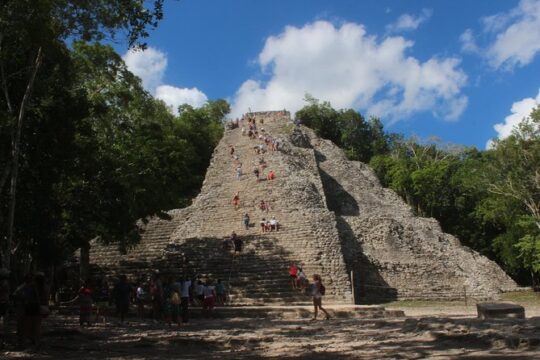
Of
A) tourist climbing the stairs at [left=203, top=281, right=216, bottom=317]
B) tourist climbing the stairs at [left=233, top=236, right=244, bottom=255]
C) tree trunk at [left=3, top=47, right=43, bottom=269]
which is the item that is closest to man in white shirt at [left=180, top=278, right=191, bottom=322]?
tourist climbing the stairs at [left=203, top=281, right=216, bottom=317]

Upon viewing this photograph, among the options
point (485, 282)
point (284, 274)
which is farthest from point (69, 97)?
point (485, 282)

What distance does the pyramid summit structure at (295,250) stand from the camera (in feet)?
61.1

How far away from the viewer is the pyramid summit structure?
61.1 ft

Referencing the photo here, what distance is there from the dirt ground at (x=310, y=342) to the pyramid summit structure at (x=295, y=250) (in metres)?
6.46

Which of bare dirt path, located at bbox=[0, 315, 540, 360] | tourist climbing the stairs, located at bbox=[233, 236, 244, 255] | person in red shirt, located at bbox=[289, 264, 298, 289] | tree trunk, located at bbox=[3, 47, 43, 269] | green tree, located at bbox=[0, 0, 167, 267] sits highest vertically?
green tree, located at bbox=[0, 0, 167, 267]

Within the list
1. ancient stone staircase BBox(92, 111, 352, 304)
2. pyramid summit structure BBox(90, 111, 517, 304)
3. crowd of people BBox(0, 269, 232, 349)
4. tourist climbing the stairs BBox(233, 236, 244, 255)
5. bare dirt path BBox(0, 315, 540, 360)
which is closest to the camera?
bare dirt path BBox(0, 315, 540, 360)

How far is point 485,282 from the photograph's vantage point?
22.0 m

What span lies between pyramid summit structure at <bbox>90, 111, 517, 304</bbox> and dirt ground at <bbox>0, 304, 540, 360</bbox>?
6461 millimetres

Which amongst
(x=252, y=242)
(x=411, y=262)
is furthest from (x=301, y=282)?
(x=411, y=262)

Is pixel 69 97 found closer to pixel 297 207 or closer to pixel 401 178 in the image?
pixel 297 207

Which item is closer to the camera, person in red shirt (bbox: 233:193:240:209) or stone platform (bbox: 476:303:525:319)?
stone platform (bbox: 476:303:525:319)

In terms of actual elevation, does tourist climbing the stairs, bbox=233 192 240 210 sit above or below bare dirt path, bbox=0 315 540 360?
above

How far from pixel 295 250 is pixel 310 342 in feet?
35.1

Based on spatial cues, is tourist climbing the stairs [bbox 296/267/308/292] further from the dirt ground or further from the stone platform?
the stone platform
